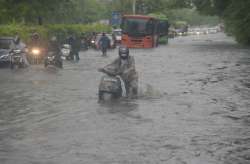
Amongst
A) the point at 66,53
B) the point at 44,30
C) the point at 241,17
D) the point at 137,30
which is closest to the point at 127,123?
the point at 66,53

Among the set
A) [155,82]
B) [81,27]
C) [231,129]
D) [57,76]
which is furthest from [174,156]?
[81,27]

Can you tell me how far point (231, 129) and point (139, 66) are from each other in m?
19.6

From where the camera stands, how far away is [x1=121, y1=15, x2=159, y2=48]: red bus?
57.5m

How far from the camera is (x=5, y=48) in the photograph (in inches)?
1289

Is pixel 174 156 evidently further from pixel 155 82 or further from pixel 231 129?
pixel 155 82

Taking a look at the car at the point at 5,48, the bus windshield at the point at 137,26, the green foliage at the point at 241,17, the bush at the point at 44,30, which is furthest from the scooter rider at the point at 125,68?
the bus windshield at the point at 137,26

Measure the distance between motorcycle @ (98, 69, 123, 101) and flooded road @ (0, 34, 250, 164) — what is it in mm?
306

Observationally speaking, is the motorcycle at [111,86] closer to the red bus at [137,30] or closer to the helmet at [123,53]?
the helmet at [123,53]

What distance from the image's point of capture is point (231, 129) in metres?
13.4

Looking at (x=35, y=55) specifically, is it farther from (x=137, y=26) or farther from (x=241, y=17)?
(x=241, y=17)

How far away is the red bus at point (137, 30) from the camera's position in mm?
57531

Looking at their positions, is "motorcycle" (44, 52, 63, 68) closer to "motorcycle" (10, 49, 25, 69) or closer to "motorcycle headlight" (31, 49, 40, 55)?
"motorcycle" (10, 49, 25, 69)

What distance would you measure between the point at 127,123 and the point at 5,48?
64.8ft

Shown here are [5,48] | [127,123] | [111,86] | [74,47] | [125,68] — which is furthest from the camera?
[74,47]
